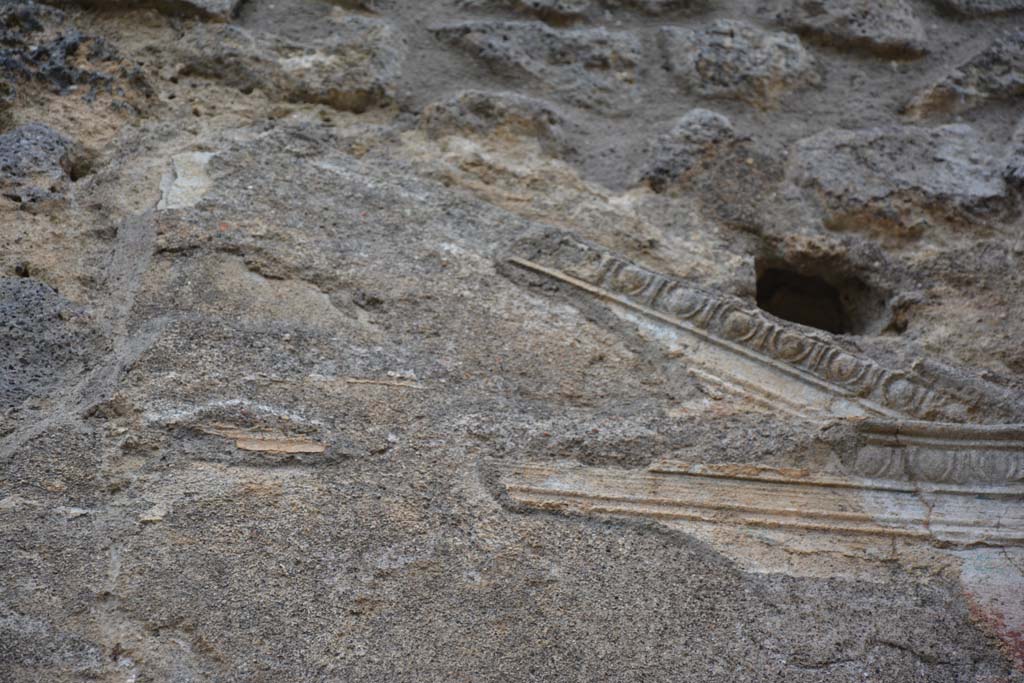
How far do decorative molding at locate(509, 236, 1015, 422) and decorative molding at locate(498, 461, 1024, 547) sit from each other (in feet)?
0.54

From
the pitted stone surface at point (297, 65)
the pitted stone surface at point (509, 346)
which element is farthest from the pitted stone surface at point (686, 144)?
the pitted stone surface at point (297, 65)

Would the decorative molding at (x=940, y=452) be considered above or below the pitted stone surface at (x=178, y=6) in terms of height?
below

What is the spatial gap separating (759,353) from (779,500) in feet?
1.01

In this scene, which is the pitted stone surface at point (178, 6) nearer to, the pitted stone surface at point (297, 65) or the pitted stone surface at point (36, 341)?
the pitted stone surface at point (297, 65)

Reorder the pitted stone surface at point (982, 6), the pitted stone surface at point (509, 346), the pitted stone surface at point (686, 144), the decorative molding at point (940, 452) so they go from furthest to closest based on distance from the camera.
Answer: the pitted stone surface at point (982, 6) < the pitted stone surface at point (686, 144) < the decorative molding at point (940, 452) < the pitted stone surface at point (509, 346)

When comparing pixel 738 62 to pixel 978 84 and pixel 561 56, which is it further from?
pixel 978 84

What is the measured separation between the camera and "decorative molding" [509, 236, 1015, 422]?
2031 mm

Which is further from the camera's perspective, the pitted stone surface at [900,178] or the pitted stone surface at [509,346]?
the pitted stone surface at [900,178]

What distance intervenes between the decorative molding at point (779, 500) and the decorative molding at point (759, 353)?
164 mm

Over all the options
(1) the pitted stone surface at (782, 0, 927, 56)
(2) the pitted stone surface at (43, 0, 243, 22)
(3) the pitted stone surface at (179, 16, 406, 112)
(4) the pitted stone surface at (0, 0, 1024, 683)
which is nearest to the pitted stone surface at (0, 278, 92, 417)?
(4) the pitted stone surface at (0, 0, 1024, 683)

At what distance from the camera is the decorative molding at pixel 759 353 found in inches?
80.0

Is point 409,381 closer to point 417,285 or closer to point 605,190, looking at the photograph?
point 417,285

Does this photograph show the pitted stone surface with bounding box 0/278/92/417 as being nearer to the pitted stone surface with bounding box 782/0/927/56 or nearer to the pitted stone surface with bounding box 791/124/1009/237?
the pitted stone surface with bounding box 791/124/1009/237

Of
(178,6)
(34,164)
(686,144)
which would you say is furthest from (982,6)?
(34,164)
